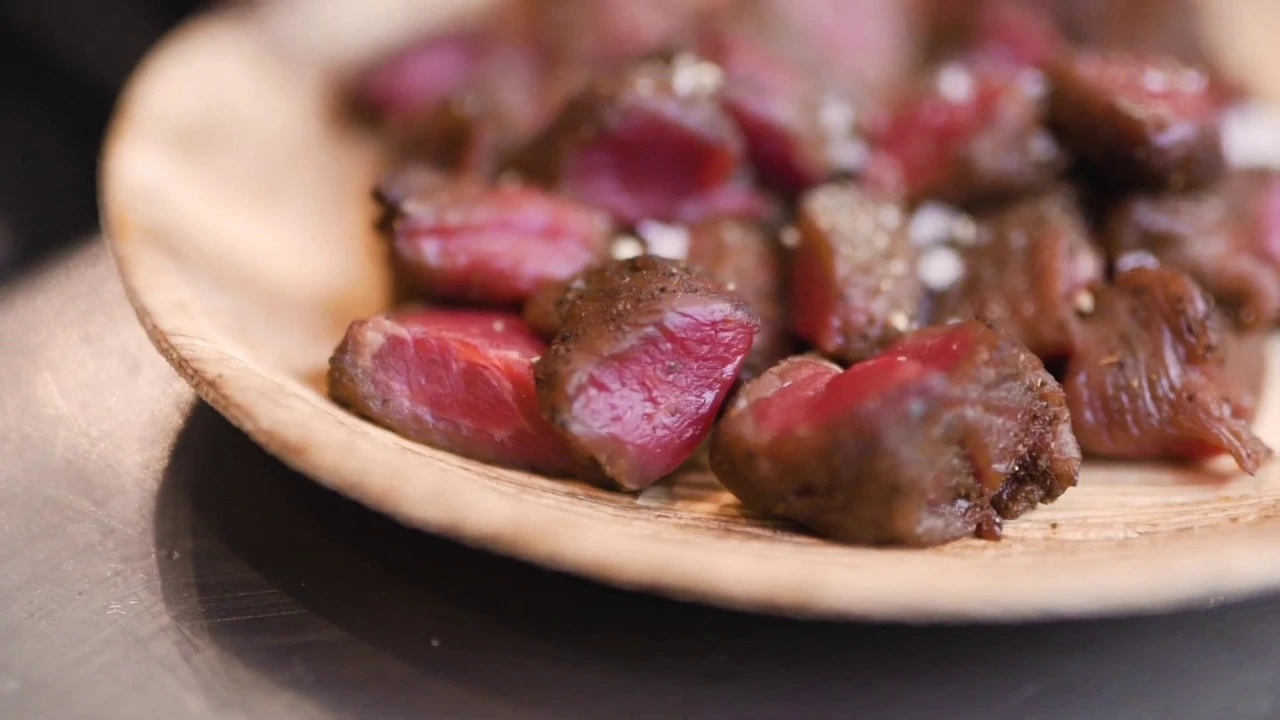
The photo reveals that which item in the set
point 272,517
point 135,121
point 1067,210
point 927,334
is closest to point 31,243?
point 135,121

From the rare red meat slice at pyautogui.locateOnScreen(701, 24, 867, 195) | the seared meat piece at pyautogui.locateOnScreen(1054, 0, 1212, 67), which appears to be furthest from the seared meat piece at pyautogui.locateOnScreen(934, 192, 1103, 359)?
the seared meat piece at pyautogui.locateOnScreen(1054, 0, 1212, 67)

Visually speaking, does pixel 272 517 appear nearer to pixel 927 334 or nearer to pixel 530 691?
pixel 530 691

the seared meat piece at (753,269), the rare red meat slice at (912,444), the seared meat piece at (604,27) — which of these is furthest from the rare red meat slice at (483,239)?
the seared meat piece at (604,27)

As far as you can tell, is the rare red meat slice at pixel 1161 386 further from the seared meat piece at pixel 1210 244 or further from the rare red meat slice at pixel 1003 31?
the rare red meat slice at pixel 1003 31

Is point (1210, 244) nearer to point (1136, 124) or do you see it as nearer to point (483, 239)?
point (1136, 124)

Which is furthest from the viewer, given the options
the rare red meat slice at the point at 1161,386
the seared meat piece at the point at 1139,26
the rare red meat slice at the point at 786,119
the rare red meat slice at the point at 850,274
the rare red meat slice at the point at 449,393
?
the seared meat piece at the point at 1139,26

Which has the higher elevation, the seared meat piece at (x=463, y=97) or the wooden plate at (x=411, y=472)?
the seared meat piece at (x=463, y=97)

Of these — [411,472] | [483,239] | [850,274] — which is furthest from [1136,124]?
[411,472]
